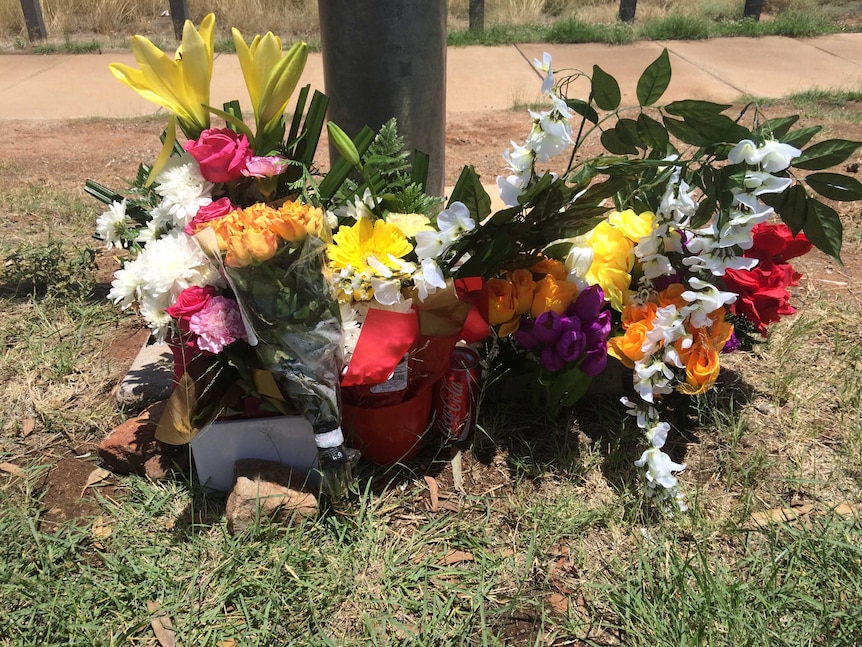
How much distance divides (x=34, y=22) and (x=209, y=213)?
772 centimetres

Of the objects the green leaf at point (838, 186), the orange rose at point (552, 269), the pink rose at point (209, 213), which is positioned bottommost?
the orange rose at point (552, 269)

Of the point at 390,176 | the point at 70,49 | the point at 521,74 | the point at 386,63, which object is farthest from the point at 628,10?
the point at 390,176

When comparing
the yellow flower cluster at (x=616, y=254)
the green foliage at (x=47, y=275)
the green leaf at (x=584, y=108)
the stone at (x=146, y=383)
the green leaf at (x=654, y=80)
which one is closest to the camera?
the green leaf at (x=654, y=80)

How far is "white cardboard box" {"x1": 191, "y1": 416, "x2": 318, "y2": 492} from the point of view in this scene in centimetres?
177

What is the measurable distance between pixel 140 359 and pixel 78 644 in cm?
100

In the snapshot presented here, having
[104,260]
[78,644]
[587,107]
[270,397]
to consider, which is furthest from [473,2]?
[78,644]

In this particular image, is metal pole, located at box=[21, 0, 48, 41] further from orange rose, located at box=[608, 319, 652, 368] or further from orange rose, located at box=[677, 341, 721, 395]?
orange rose, located at box=[677, 341, 721, 395]

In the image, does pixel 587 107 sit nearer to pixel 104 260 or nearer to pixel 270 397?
pixel 270 397

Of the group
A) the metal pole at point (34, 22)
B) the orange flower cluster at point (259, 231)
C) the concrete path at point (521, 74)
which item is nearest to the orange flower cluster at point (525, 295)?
the orange flower cluster at point (259, 231)

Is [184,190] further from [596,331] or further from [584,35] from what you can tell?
[584,35]

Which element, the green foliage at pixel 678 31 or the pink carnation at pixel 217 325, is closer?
the pink carnation at pixel 217 325

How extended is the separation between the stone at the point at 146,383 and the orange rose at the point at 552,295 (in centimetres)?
118

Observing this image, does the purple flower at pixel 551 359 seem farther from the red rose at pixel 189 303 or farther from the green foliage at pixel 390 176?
the red rose at pixel 189 303

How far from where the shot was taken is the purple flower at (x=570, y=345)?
5.92 feet
